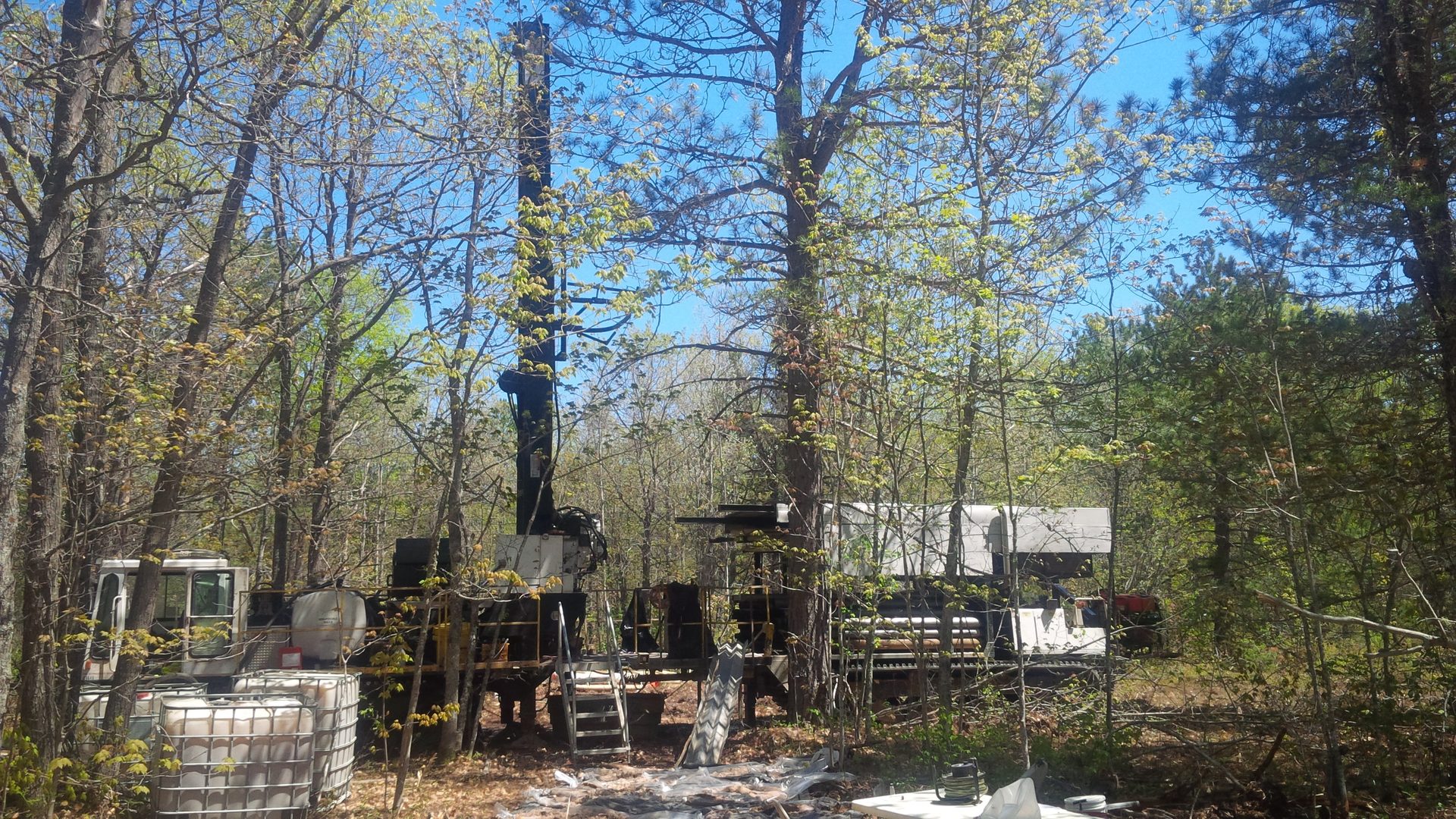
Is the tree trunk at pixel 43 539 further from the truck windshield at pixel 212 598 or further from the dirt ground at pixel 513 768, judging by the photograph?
the truck windshield at pixel 212 598

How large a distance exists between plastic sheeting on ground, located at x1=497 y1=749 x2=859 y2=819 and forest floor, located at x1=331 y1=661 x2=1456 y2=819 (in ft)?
0.23

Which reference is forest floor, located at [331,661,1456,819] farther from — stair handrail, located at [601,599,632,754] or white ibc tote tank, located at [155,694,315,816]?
white ibc tote tank, located at [155,694,315,816]

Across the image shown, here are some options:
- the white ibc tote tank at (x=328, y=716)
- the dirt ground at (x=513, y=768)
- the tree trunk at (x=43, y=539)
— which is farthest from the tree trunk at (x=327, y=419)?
the tree trunk at (x=43, y=539)

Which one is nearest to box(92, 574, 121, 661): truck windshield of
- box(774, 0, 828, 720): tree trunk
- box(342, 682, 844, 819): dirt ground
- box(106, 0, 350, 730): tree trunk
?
box(106, 0, 350, 730): tree trunk

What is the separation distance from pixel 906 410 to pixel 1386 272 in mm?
4490

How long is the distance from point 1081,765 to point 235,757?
24.1ft

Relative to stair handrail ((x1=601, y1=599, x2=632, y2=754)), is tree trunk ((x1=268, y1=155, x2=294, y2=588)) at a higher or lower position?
higher

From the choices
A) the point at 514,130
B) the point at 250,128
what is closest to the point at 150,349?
the point at 250,128

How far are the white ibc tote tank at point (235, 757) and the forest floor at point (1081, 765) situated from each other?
129cm

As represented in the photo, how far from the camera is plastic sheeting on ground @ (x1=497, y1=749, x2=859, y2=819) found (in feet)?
32.7

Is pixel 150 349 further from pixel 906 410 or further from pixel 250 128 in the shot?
pixel 906 410

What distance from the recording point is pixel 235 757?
8.22 metres

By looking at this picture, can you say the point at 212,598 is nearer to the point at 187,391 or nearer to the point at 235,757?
the point at 187,391

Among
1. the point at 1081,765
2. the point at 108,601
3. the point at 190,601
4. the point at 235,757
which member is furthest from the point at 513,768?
the point at 1081,765
